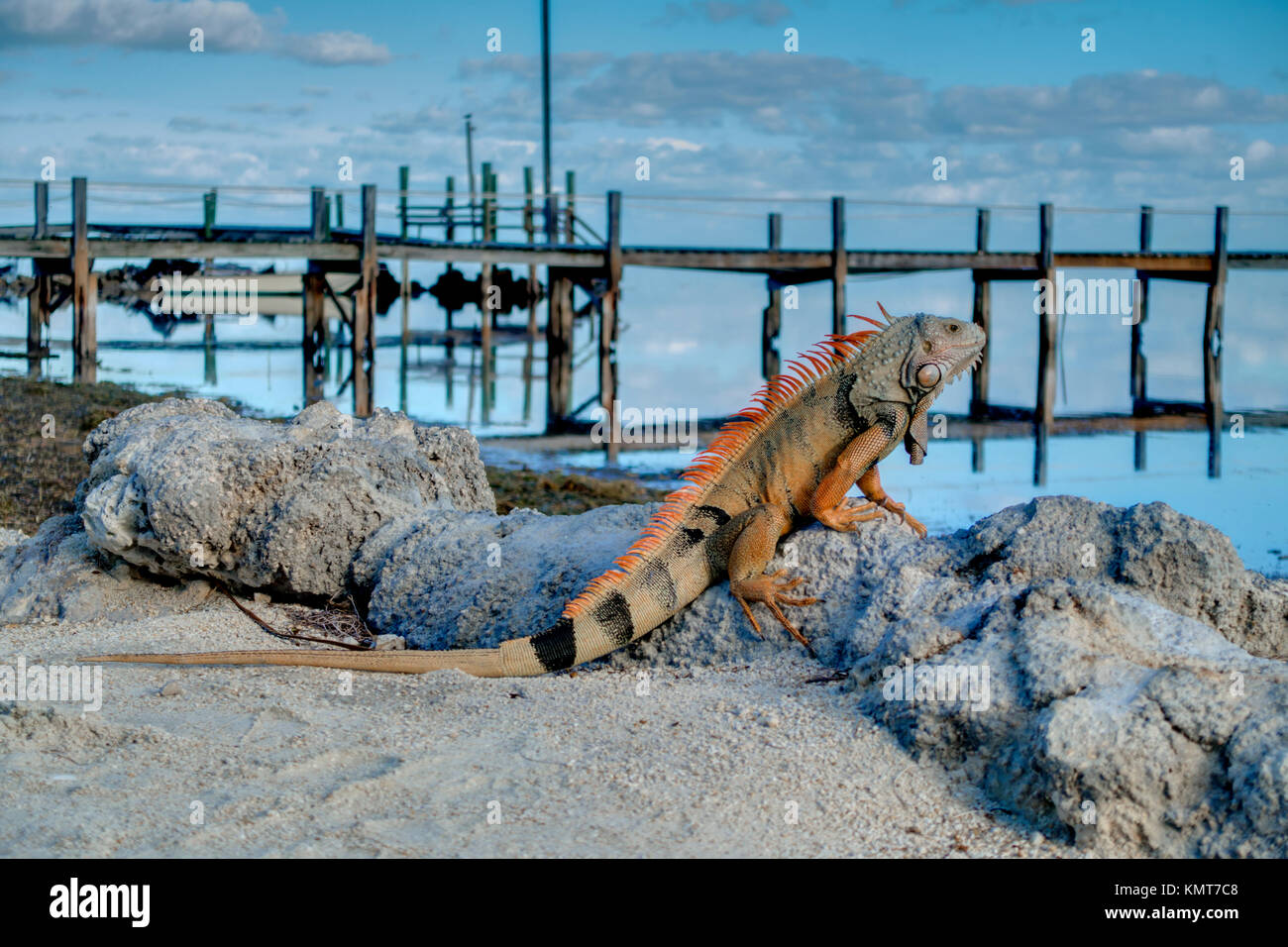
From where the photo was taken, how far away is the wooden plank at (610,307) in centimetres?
1991

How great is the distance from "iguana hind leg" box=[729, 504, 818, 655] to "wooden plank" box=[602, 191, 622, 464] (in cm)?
1375

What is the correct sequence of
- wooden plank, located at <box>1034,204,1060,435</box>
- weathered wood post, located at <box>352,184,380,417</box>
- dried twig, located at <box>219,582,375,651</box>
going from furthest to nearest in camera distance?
wooden plank, located at <box>1034,204,1060,435</box> < weathered wood post, located at <box>352,184,380,417</box> < dried twig, located at <box>219,582,375,651</box>

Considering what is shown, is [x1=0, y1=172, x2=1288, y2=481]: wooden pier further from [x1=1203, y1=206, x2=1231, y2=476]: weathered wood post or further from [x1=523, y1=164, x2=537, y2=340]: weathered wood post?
[x1=523, y1=164, x2=537, y2=340]: weathered wood post

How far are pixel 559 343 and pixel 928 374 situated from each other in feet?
58.2

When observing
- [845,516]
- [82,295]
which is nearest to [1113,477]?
[845,516]

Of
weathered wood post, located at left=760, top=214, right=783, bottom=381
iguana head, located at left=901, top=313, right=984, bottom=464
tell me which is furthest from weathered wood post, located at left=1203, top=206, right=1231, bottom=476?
iguana head, located at left=901, top=313, right=984, bottom=464

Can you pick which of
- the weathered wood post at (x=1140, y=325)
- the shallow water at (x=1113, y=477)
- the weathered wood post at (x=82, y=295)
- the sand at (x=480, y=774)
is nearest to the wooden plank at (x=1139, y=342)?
the weathered wood post at (x=1140, y=325)

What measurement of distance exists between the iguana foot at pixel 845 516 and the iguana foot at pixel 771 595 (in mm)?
283

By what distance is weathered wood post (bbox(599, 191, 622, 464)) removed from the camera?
19891mm

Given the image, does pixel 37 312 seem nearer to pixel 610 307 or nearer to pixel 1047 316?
pixel 610 307

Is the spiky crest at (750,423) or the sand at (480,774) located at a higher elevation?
the spiky crest at (750,423)

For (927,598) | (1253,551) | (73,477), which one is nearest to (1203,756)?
(927,598)

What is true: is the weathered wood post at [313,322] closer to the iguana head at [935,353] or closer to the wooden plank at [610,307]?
the wooden plank at [610,307]
